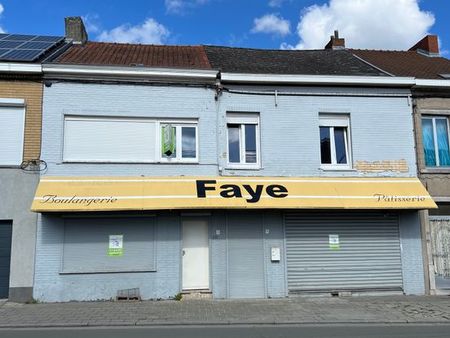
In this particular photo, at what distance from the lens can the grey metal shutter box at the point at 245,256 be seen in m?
12.6

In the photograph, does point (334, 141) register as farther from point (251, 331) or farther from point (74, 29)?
point (74, 29)

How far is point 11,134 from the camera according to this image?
1251cm

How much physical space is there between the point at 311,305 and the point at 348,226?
3.05m


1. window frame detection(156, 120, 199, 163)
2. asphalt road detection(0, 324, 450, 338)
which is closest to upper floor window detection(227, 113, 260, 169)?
window frame detection(156, 120, 199, 163)

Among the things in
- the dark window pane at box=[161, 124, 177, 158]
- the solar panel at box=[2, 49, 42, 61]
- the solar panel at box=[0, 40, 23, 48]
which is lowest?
the dark window pane at box=[161, 124, 177, 158]

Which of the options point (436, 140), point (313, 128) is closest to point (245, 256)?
point (313, 128)

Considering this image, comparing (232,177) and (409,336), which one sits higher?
(232,177)

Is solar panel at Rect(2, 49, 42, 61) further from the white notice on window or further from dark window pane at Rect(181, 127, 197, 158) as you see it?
the white notice on window

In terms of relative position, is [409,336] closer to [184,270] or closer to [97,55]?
[184,270]

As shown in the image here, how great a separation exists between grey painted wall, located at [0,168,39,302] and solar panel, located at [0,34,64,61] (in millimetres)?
3456

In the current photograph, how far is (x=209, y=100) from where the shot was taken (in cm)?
1336

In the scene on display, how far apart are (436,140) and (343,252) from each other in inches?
199

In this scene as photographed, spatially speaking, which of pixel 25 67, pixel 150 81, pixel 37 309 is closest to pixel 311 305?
pixel 37 309

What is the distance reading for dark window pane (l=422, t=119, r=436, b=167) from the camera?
47.2ft
